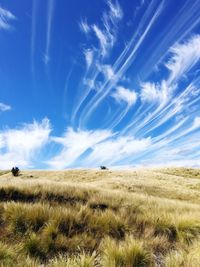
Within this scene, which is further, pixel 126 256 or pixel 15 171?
pixel 15 171

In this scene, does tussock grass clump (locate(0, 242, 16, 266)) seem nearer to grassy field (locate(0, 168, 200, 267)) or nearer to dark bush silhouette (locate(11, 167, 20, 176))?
grassy field (locate(0, 168, 200, 267))

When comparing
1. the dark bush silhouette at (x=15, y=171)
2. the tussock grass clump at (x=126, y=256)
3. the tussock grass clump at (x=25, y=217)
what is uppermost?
the dark bush silhouette at (x=15, y=171)

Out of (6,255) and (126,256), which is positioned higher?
(6,255)

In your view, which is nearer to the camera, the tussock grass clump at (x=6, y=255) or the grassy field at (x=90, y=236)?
the tussock grass clump at (x=6, y=255)

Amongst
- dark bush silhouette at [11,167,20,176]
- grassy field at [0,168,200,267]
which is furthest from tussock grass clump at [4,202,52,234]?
dark bush silhouette at [11,167,20,176]

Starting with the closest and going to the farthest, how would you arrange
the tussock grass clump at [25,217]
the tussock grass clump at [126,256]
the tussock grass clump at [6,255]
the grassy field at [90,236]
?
the tussock grass clump at [6,255], the tussock grass clump at [126,256], the grassy field at [90,236], the tussock grass clump at [25,217]

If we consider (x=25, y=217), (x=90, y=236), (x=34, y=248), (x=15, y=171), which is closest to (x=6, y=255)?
(x=34, y=248)

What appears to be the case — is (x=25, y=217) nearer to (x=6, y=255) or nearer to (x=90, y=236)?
(x=90, y=236)

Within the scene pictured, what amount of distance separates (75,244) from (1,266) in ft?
7.65

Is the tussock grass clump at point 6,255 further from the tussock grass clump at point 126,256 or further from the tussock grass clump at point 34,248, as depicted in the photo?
the tussock grass clump at point 126,256

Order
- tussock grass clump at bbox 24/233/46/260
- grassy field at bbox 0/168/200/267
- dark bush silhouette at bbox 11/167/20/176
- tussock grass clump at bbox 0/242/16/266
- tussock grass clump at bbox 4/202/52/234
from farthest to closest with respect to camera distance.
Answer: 1. dark bush silhouette at bbox 11/167/20/176
2. tussock grass clump at bbox 4/202/52/234
3. tussock grass clump at bbox 24/233/46/260
4. grassy field at bbox 0/168/200/267
5. tussock grass clump at bbox 0/242/16/266

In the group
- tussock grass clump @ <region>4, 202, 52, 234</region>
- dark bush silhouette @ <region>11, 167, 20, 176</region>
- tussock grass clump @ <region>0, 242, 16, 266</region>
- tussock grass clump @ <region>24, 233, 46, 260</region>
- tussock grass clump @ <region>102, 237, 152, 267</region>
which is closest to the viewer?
tussock grass clump @ <region>0, 242, 16, 266</region>

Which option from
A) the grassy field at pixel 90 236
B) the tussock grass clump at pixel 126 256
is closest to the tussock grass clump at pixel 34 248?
Result: the grassy field at pixel 90 236

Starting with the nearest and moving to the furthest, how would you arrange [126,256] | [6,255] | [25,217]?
[6,255]
[126,256]
[25,217]
